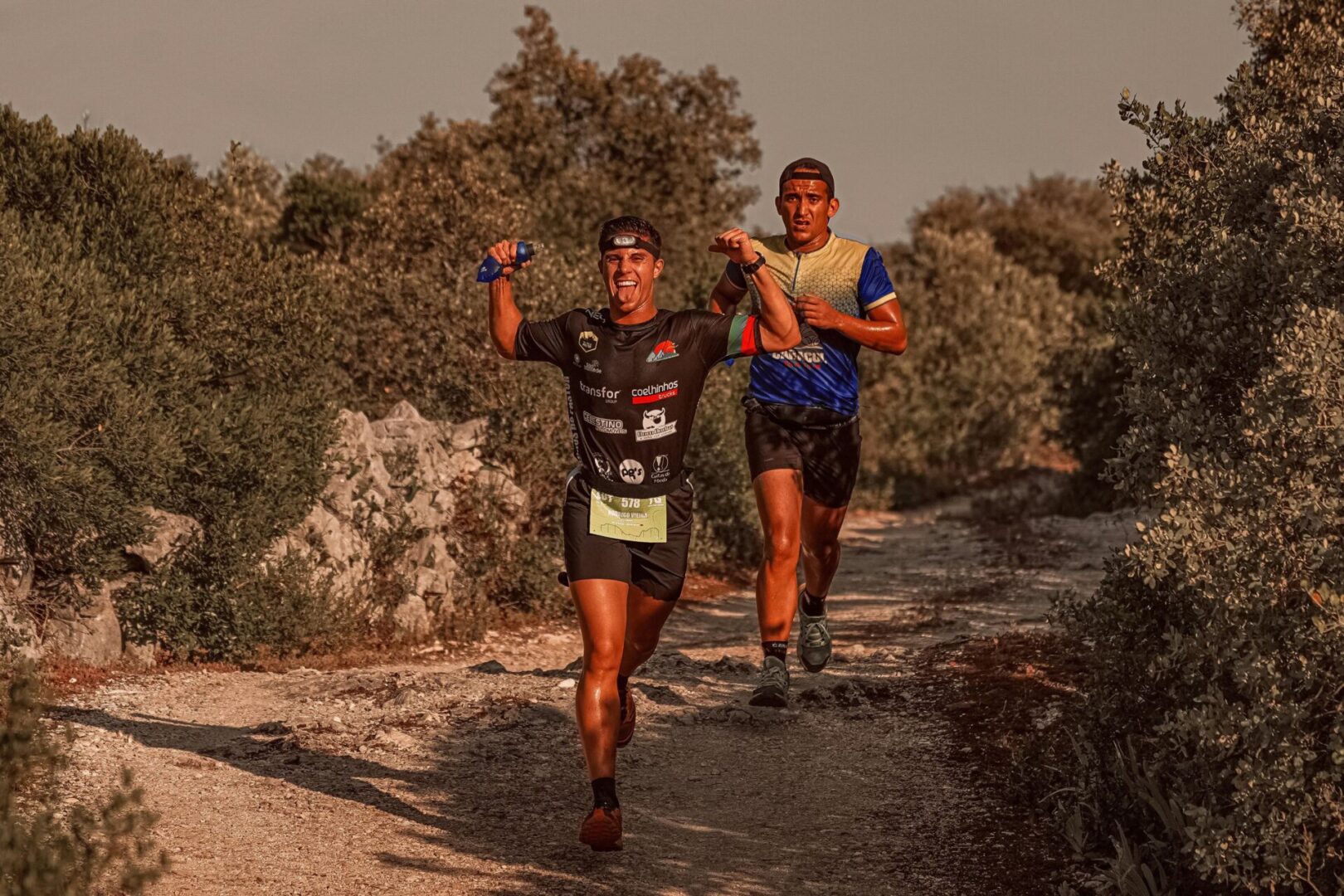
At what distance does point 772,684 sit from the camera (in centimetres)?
856

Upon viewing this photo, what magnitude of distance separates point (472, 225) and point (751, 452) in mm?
10347

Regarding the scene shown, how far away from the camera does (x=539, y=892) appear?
6098 millimetres

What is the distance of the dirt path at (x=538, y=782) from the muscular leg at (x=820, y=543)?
689 mm

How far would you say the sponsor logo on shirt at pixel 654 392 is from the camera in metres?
6.46

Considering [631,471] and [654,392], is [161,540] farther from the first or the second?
[654,392]

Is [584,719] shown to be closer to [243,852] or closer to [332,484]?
[243,852]

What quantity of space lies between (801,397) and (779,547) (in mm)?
842

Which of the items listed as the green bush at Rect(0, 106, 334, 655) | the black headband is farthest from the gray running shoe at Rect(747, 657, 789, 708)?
the green bush at Rect(0, 106, 334, 655)

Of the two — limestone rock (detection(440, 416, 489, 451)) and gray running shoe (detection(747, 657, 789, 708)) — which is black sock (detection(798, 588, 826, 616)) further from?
limestone rock (detection(440, 416, 489, 451))

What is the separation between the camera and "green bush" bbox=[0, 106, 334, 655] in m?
10.6

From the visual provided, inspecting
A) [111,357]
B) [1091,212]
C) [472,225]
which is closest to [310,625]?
[111,357]

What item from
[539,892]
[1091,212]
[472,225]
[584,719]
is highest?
[1091,212]

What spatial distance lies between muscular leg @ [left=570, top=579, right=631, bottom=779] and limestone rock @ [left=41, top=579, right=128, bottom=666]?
5.93m

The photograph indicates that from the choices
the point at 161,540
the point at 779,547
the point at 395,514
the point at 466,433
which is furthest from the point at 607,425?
the point at 466,433
